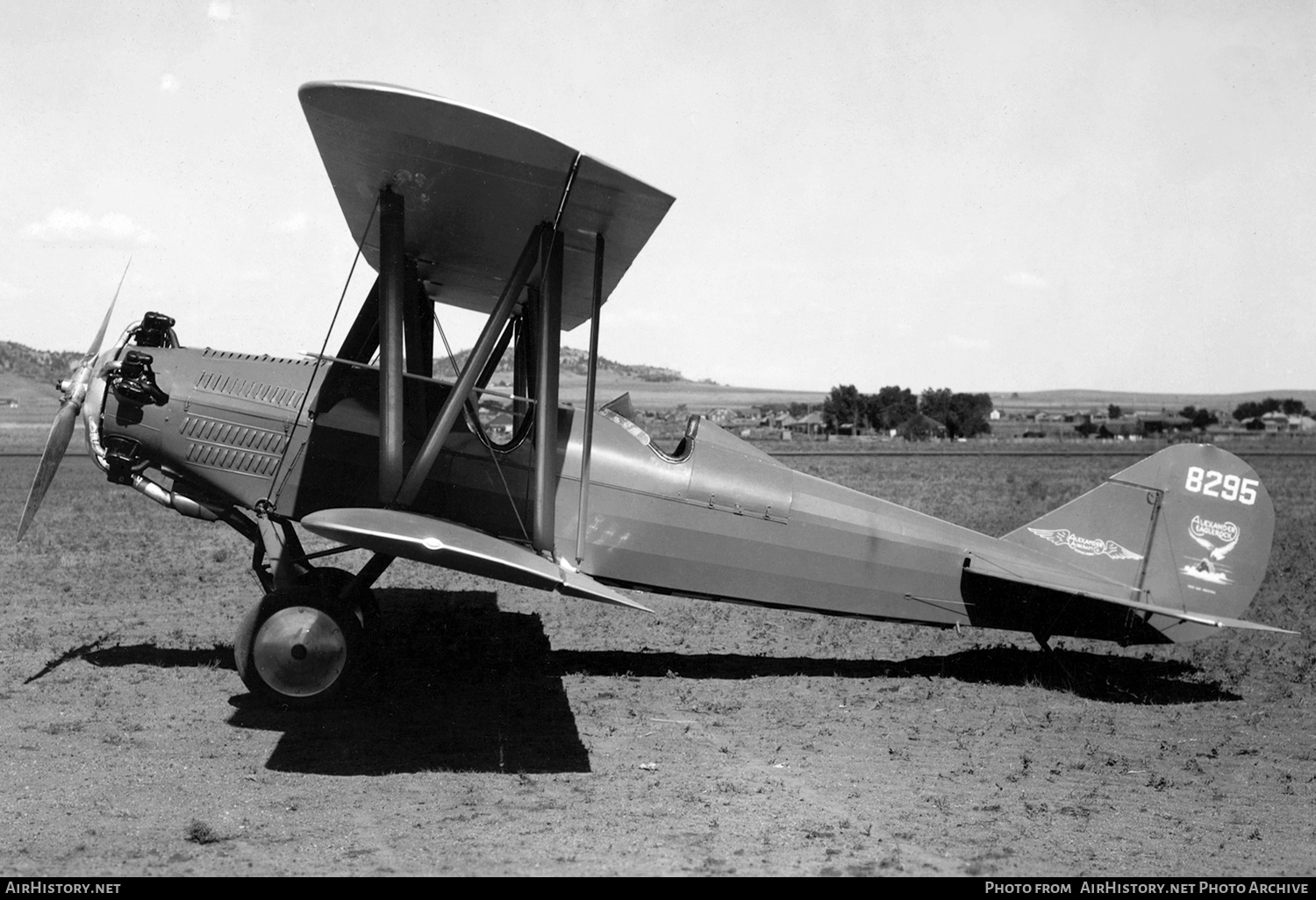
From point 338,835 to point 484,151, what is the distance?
376 cm

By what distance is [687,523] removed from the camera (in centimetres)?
750

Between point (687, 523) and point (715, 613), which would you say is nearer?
point (687, 523)

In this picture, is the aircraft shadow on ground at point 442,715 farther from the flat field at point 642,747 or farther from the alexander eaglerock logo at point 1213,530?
the alexander eaglerock logo at point 1213,530

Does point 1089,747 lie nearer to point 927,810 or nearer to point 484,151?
point 927,810

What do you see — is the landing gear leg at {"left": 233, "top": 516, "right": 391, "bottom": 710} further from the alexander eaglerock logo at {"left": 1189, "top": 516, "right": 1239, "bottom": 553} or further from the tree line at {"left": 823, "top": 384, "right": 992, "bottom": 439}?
the tree line at {"left": 823, "top": 384, "right": 992, "bottom": 439}

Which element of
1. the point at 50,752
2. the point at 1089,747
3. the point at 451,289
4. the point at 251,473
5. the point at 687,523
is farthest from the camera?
the point at 451,289

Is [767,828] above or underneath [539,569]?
underneath

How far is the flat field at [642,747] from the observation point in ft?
14.8

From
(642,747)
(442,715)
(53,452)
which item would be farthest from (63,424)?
(642,747)

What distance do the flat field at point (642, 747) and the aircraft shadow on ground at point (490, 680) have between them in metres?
0.03

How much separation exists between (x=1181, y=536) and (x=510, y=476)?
5444mm

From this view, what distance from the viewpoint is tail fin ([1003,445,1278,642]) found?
788cm

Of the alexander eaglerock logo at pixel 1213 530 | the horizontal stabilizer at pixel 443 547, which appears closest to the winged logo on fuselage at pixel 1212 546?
the alexander eaglerock logo at pixel 1213 530

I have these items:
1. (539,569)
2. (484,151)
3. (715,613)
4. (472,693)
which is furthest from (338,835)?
(715,613)
